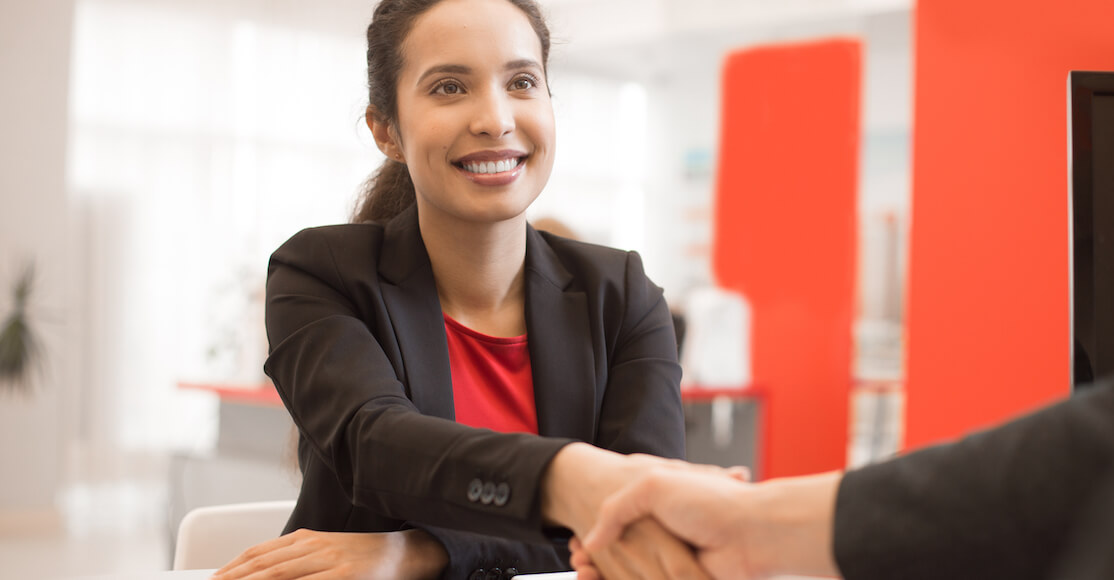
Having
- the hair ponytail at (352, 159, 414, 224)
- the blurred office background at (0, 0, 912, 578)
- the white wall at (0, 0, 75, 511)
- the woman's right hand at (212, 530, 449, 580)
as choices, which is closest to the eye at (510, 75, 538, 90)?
the hair ponytail at (352, 159, 414, 224)

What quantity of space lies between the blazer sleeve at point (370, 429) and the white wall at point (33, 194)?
4.65 metres

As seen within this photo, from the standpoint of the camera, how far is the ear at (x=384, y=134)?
148cm

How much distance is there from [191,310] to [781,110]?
3.54 m

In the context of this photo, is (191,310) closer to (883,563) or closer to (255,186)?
(255,186)

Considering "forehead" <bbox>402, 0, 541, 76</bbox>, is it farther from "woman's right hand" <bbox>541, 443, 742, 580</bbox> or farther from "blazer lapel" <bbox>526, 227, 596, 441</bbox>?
"woman's right hand" <bbox>541, 443, 742, 580</bbox>

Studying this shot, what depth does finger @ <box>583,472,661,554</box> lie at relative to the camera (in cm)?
87

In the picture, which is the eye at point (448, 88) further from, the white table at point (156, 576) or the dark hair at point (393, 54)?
the white table at point (156, 576)

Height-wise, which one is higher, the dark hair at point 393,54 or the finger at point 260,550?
the dark hair at point 393,54

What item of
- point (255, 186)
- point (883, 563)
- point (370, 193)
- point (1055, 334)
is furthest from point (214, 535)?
point (255, 186)

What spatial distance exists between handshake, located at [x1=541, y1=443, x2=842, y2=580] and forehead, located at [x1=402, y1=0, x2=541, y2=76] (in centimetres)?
60

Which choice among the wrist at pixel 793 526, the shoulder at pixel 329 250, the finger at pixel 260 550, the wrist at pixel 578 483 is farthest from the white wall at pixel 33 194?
the wrist at pixel 793 526

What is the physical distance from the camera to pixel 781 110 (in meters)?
5.64

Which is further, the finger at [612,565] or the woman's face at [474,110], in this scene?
the woman's face at [474,110]

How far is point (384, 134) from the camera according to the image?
4.92ft
